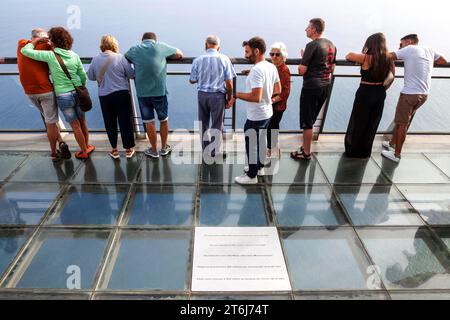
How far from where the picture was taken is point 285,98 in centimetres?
455

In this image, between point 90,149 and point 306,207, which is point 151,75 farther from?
point 306,207

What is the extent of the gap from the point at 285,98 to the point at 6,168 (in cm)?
421

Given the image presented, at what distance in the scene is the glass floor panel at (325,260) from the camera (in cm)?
288

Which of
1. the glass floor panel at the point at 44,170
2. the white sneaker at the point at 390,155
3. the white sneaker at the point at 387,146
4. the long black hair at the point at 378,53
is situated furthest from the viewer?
the white sneaker at the point at 387,146

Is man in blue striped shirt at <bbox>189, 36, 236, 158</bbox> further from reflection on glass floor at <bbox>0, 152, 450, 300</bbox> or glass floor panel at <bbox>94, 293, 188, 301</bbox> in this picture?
glass floor panel at <bbox>94, 293, 188, 301</bbox>

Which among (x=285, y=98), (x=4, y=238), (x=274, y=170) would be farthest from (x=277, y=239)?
(x=4, y=238)

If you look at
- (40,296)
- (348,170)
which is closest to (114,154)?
(40,296)

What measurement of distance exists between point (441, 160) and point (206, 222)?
401 centimetres

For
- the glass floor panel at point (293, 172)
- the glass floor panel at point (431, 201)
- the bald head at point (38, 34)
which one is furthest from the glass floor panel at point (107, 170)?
the glass floor panel at point (431, 201)

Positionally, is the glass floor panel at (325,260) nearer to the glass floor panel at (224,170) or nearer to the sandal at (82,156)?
the glass floor panel at (224,170)

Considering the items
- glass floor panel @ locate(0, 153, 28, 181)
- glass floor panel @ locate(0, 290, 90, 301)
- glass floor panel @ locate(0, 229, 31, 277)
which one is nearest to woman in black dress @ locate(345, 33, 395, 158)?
glass floor panel @ locate(0, 290, 90, 301)

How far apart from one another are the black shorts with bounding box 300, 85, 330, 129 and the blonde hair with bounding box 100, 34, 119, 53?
2690 mm

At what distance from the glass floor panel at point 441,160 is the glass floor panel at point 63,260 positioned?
488cm

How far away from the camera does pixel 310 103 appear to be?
457 cm
